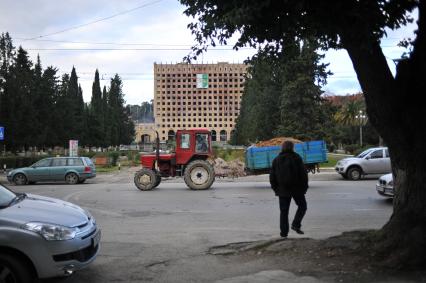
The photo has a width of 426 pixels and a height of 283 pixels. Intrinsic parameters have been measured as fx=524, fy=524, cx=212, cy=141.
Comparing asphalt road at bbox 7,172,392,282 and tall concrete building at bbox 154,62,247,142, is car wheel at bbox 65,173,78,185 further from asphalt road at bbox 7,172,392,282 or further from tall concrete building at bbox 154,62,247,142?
tall concrete building at bbox 154,62,247,142

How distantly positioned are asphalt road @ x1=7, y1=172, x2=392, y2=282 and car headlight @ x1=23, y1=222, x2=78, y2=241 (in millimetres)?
1120

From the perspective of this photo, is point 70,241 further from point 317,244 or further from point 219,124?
point 219,124

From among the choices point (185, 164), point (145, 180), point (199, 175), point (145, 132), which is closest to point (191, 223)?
point (199, 175)

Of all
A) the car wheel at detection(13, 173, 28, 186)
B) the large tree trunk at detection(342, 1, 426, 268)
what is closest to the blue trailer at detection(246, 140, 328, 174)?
the car wheel at detection(13, 173, 28, 186)

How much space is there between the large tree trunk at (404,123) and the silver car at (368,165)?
62.8ft

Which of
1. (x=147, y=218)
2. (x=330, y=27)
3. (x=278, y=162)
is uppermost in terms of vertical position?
(x=330, y=27)

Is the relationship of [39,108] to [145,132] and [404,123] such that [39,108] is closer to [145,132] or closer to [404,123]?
[404,123]

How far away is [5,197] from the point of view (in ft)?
22.6

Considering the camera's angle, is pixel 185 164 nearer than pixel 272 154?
Yes

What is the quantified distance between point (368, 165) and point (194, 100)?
404ft

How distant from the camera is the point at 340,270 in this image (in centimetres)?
688

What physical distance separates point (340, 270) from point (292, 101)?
1639 inches

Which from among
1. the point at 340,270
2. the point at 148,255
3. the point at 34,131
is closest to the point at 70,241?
the point at 148,255

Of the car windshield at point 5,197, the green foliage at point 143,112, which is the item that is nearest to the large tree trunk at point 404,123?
the car windshield at point 5,197
